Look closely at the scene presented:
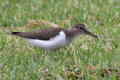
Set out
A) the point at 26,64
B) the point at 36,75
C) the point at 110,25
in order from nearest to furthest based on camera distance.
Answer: the point at 36,75
the point at 26,64
the point at 110,25

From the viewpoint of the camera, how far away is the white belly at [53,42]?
27.1 feet

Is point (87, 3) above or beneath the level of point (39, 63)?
above

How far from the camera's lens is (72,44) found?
9211mm

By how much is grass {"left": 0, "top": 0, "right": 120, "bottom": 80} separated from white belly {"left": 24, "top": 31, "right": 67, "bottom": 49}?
210 millimetres

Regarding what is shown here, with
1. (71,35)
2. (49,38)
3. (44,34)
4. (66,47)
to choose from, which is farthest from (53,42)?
(66,47)

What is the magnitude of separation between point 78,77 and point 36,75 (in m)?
0.76

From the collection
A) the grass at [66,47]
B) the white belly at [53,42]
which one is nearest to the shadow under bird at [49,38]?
the white belly at [53,42]

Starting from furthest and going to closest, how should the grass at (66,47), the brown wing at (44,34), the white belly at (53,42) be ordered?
the brown wing at (44,34) → the white belly at (53,42) → the grass at (66,47)

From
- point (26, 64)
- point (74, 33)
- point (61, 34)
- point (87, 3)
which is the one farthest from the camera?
point (87, 3)

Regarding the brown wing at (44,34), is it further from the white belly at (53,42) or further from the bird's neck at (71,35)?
the bird's neck at (71,35)

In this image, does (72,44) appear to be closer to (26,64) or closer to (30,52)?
(30,52)

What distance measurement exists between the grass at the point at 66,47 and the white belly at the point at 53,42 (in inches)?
8.3

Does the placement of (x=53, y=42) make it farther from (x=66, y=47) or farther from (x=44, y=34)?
(x=66, y=47)

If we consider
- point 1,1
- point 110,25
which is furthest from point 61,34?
point 1,1
